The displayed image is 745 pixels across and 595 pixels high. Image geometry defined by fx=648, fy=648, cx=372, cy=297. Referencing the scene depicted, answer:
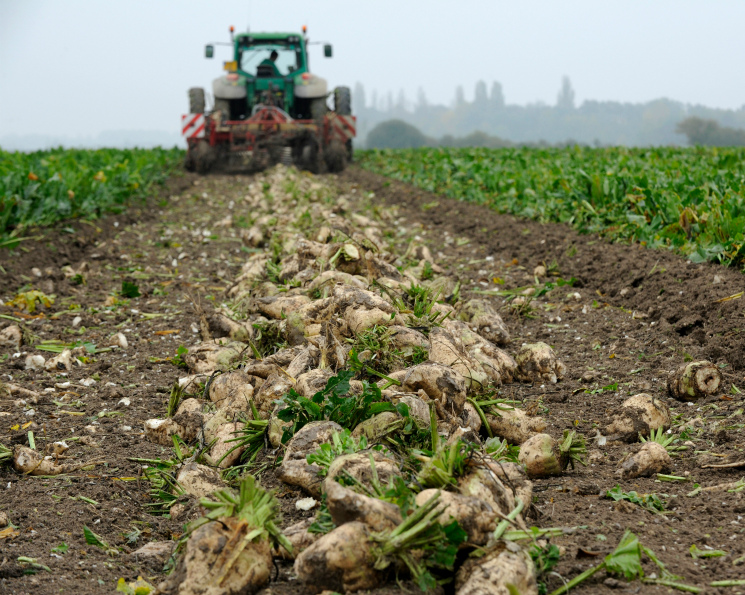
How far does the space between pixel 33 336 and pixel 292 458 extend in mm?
2795

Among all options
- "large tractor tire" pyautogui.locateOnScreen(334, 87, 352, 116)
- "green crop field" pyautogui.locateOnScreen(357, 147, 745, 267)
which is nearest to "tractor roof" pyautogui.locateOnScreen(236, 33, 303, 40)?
"large tractor tire" pyautogui.locateOnScreen(334, 87, 352, 116)

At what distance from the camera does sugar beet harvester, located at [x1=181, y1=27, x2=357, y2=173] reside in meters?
12.1

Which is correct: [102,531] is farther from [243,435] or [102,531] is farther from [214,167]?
[214,167]

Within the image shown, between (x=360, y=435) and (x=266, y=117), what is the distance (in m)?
10.9

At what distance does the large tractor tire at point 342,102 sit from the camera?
15164mm

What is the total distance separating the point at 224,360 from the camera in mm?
3285

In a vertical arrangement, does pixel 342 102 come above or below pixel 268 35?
below

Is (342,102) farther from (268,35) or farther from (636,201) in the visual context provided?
(636,201)

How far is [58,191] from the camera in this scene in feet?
23.4

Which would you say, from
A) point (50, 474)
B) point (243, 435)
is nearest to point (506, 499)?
point (243, 435)

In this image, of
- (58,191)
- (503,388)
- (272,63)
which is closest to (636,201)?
(503,388)

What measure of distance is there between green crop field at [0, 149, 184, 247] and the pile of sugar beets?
11.3ft

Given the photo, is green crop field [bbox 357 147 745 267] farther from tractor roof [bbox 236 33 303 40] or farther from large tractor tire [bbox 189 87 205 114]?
large tractor tire [bbox 189 87 205 114]

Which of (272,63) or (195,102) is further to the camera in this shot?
(272,63)
